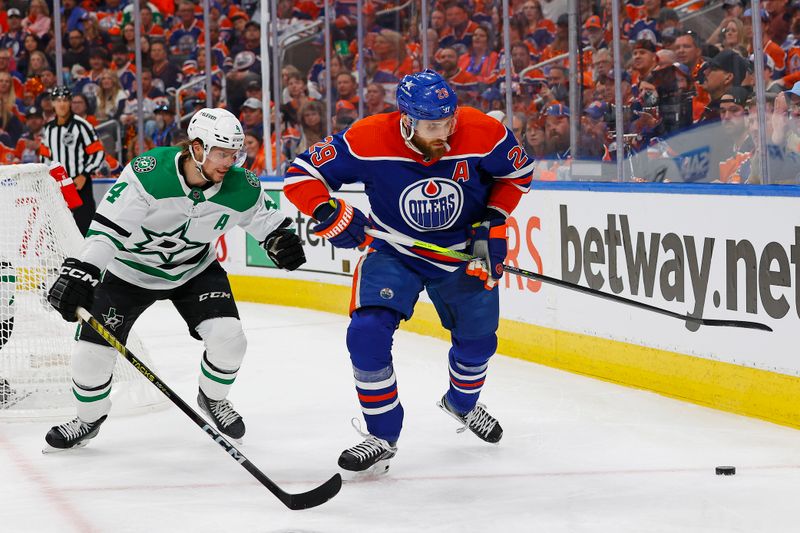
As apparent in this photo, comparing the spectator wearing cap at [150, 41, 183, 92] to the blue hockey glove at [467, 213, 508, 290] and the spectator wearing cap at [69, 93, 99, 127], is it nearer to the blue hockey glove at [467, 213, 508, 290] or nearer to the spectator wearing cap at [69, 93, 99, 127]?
the spectator wearing cap at [69, 93, 99, 127]

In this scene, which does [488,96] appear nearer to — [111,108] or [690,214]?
[690,214]

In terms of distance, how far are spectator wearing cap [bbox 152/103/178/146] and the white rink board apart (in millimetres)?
3584

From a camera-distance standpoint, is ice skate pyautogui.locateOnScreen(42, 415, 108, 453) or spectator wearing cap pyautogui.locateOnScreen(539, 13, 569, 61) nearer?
ice skate pyautogui.locateOnScreen(42, 415, 108, 453)

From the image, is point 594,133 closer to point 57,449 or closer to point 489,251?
point 489,251

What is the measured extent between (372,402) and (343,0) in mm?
4328

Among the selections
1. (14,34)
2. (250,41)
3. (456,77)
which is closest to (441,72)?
(456,77)

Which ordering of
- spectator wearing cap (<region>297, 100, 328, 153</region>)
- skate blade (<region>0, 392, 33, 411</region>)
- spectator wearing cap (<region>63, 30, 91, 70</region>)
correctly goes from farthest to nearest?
spectator wearing cap (<region>63, 30, 91, 70</region>)
spectator wearing cap (<region>297, 100, 328, 153</region>)
skate blade (<region>0, 392, 33, 411</region>)

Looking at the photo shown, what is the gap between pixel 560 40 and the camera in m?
5.26

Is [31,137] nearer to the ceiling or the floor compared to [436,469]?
nearer to the ceiling

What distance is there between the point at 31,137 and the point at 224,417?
5418mm

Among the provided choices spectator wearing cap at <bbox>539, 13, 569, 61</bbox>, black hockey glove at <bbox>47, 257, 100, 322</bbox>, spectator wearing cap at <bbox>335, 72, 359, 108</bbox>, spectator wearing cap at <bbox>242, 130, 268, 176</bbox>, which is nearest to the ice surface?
black hockey glove at <bbox>47, 257, 100, 322</bbox>

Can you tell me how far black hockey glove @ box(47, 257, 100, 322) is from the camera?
3.03 metres

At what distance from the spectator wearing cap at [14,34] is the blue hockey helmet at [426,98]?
647 cm

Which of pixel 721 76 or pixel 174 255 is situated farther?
pixel 721 76
